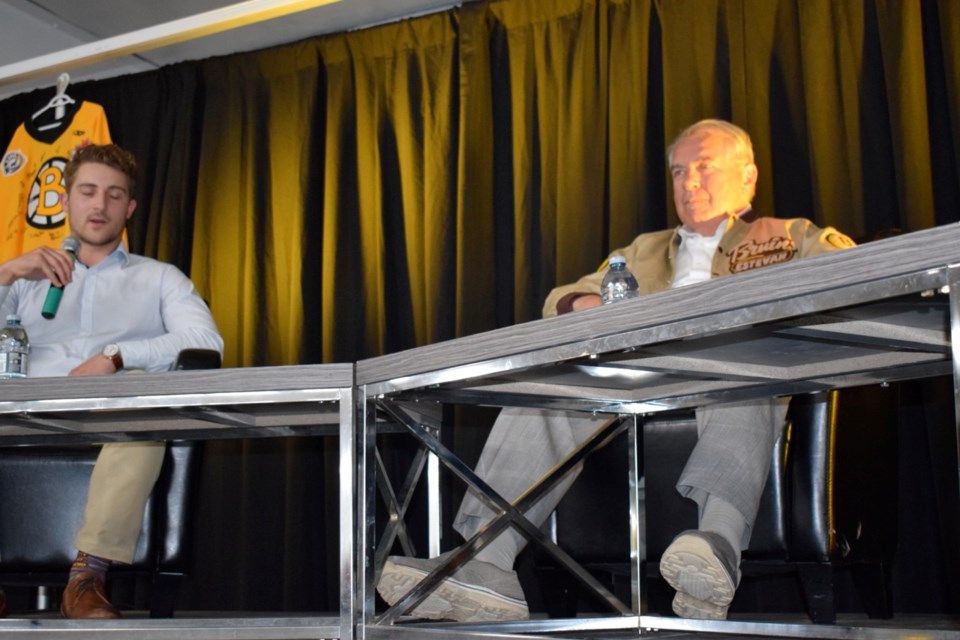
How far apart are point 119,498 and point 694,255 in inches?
53.5

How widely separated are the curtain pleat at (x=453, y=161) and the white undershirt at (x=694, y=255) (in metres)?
0.55

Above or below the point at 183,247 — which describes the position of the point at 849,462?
below

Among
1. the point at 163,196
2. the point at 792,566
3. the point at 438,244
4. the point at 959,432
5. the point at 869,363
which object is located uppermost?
the point at 163,196

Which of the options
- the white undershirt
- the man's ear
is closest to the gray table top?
the white undershirt

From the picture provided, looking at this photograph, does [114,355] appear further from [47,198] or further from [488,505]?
[47,198]

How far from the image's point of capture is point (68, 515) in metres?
2.25

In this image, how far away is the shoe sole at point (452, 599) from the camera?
1.50m

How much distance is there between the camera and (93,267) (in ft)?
8.56

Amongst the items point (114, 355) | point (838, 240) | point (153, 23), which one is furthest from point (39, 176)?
point (838, 240)

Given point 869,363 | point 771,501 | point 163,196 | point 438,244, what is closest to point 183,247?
point 163,196

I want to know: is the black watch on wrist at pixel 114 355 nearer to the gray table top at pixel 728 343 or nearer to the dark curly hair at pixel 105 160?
the dark curly hair at pixel 105 160

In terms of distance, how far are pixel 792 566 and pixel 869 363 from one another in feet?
1.92

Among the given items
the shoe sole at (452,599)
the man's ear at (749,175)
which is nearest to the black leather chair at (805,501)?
the shoe sole at (452,599)

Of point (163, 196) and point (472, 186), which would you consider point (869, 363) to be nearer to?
point (472, 186)
